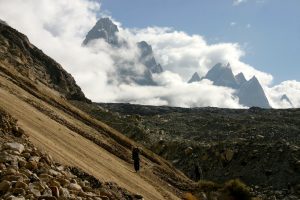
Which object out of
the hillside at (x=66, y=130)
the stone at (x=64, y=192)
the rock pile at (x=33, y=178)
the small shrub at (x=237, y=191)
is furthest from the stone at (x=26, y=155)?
the small shrub at (x=237, y=191)

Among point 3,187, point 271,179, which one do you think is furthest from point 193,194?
point 3,187

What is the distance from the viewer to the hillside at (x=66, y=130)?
2547cm

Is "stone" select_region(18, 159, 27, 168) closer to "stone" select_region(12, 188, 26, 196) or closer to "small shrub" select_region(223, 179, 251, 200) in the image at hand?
"stone" select_region(12, 188, 26, 196)

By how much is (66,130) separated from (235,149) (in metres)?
23.1

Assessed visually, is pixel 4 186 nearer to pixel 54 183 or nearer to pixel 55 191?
pixel 55 191

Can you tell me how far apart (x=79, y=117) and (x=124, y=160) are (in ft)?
45.5

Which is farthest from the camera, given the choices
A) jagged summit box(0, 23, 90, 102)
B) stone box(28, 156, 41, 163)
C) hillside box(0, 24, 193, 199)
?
jagged summit box(0, 23, 90, 102)

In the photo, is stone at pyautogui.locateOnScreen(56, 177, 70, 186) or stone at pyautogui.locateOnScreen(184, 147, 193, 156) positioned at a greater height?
stone at pyautogui.locateOnScreen(184, 147, 193, 156)

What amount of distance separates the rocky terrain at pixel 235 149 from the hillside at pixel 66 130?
6078 mm

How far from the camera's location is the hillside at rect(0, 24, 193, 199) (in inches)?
1003

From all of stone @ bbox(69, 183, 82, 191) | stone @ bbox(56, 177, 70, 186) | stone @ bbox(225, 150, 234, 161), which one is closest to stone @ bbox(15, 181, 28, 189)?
stone @ bbox(56, 177, 70, 186)

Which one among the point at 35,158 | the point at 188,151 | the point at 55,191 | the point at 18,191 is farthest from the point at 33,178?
the point at 188,151

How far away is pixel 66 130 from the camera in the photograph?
35500 millimetres

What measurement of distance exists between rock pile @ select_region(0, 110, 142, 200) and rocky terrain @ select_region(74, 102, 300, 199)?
1020 inches
